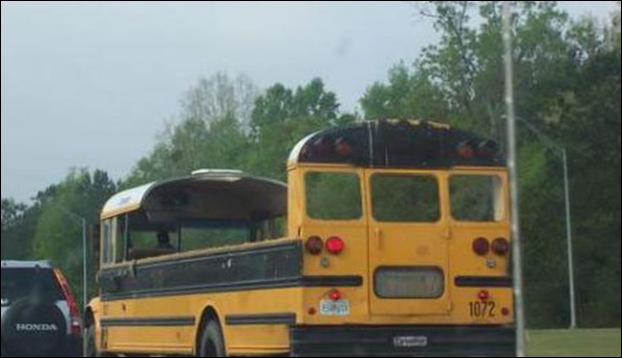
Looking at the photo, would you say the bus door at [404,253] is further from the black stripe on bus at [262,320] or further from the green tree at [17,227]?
the green tree at [17,227]

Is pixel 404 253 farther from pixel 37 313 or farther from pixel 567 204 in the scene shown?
pixel 567 204

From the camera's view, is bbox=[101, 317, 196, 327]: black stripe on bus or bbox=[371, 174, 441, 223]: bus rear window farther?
bbox=[101, 317, 196, 327]: black stripe on bus

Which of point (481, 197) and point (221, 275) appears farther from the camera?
point (221, 275)

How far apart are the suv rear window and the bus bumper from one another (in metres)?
4.20

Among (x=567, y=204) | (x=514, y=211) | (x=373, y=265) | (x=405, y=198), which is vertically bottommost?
(x=373, y=265)

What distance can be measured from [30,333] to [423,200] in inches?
186

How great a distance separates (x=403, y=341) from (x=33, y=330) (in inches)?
175

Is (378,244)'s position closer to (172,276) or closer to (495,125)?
(172,276)

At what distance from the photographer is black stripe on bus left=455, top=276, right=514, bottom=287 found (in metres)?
14.0

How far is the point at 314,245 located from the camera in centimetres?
1348

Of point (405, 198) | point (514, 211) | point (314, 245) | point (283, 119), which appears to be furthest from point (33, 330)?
point (283, 119)

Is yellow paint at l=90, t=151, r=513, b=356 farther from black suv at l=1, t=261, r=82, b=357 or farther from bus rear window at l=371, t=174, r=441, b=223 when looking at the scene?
black suv at l=1, t=261, r=82, b=357

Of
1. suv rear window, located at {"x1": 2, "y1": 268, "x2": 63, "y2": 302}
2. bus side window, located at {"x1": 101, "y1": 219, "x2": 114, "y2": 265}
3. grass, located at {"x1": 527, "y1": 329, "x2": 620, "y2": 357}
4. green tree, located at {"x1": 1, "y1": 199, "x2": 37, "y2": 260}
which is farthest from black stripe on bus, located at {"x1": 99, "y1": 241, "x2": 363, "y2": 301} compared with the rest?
green tree, located at {"x1": 1, "y1": 199, "x2": 37, "y2": 260}


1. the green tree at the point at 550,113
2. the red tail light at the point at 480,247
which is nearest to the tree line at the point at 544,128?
the green tree at the point at 550,113
